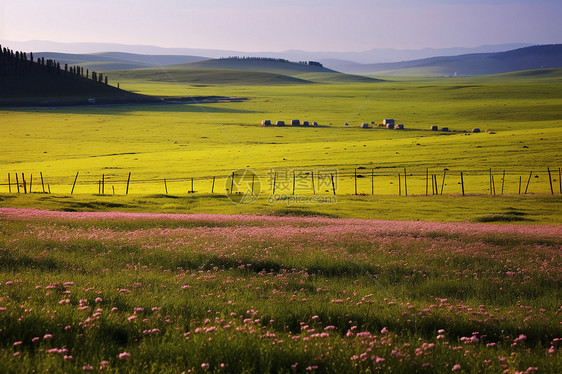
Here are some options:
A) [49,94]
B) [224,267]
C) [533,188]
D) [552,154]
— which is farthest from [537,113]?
[49,94]

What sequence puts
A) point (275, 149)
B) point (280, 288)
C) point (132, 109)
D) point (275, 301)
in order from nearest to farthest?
point (275, 301) → point (280, 288) → point (275, 149) → point (132, 109)

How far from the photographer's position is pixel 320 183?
5306 cm

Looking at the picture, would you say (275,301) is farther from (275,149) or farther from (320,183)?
(275,149)

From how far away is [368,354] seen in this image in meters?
7.24

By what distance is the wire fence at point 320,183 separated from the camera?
47.7 meters

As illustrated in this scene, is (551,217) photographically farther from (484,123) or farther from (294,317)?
(484,123)

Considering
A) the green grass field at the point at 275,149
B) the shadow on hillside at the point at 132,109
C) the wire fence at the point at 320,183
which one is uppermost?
the shadow on hillside at the point at 132,109

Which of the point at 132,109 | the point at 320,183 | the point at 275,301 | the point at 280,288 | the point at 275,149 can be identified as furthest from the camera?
the point at 132,109

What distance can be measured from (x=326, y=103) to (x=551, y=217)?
15703 centimetres

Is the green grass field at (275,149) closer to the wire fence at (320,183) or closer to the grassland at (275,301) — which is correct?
the wire fence at (320,183)

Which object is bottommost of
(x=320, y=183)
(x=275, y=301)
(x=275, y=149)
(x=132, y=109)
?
(x=320, y=183)

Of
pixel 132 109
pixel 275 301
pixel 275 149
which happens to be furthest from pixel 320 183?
pixel 132 109

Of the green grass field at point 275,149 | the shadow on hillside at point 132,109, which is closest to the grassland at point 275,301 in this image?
the green grass field at point 275,149

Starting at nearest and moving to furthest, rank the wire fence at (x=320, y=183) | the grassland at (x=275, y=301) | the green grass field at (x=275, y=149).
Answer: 1. the grassland at (x=275, y=301)
2. the wire fence at (x=320, y=183)
3. the green grass field at (x=275, y=149)
